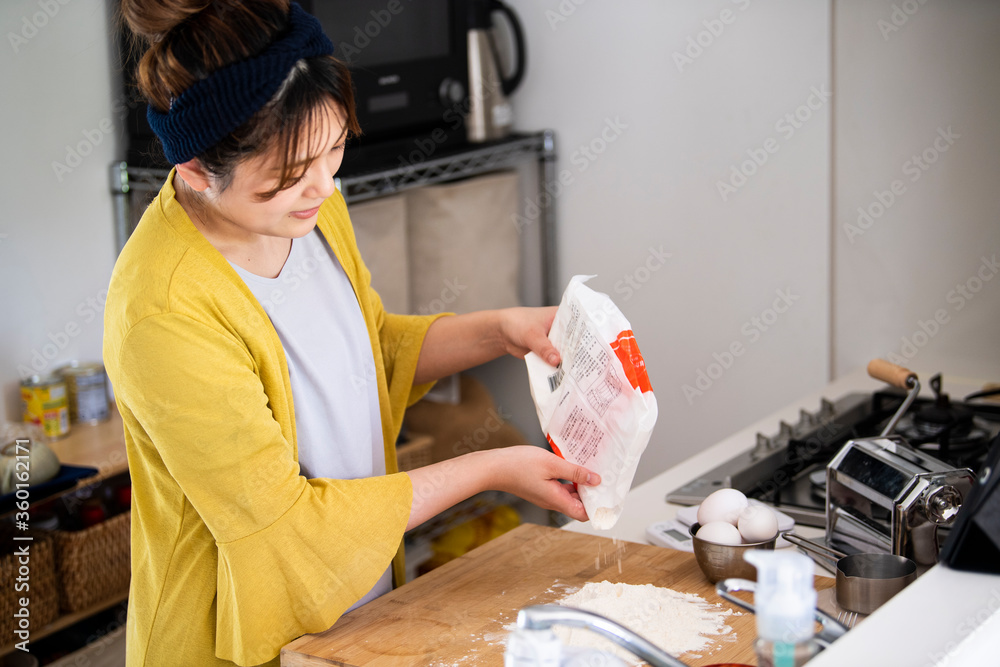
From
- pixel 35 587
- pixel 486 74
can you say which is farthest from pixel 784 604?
pixel 486 74

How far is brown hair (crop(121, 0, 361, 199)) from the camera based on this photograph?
0.93m

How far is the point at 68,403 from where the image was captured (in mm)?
1984

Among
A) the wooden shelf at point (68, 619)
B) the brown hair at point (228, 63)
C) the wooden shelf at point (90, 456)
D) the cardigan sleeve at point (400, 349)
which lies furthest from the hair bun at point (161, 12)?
the wooden shelf at point (68, 619)

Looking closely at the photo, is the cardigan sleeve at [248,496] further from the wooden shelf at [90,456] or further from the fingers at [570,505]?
the wooden shelf at [90,456]

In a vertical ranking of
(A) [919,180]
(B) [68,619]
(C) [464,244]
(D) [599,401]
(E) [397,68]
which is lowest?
(B) [68,619]

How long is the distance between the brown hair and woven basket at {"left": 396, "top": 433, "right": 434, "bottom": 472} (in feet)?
4.70

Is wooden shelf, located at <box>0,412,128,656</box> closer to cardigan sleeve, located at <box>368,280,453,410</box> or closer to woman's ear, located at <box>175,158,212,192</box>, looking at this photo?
cardigan sleeve, located at <box>368,280,453,410</box>

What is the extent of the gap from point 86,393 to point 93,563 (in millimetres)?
361

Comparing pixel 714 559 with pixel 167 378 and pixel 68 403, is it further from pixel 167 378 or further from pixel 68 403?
pixel 68 403

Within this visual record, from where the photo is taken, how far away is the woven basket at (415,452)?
7.68ft

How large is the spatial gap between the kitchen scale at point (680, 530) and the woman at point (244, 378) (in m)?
0.22

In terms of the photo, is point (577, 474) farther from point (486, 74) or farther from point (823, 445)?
point (486, 74)

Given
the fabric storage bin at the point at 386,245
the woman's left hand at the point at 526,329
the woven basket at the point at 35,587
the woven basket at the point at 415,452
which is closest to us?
the woman's left hand at the point at 526,329

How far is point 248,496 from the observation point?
955 millimetres
